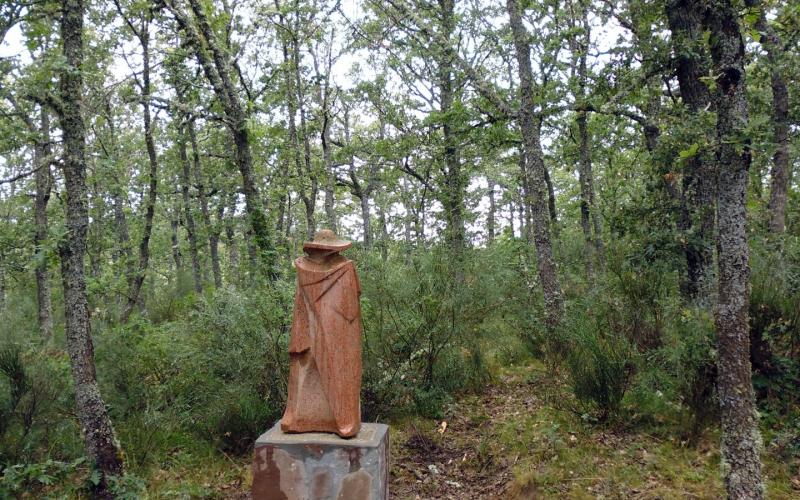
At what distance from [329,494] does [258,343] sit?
2.59 metres

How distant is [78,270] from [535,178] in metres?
6.16

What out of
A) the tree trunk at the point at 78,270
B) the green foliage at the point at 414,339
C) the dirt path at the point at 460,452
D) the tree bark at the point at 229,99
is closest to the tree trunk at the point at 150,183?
the tree bark at the point at 229,99

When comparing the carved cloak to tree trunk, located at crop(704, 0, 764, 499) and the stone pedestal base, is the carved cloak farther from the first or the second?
tree trunk, located at crop(704, 0, 764, 499)

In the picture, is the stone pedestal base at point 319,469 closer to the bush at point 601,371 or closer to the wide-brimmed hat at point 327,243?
the wide-brimmed hat at point 327,243

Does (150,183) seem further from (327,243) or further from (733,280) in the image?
(733,280)

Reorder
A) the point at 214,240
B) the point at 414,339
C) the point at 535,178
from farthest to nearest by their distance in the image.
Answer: the point at 214,240 → the point at 535,178 → the point at 414,339

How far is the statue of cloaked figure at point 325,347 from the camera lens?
443 cm

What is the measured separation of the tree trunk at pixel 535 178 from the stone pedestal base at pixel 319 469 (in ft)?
14.7

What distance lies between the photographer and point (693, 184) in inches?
280

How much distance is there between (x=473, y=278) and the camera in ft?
29.2

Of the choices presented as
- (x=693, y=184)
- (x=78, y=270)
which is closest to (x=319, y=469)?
(x=78, y=270)

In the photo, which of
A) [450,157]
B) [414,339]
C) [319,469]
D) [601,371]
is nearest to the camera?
[319,469]

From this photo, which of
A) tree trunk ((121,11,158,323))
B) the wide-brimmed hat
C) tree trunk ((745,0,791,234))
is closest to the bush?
the wide-brimmed hat

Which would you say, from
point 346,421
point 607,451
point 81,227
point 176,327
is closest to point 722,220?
point 607,451
